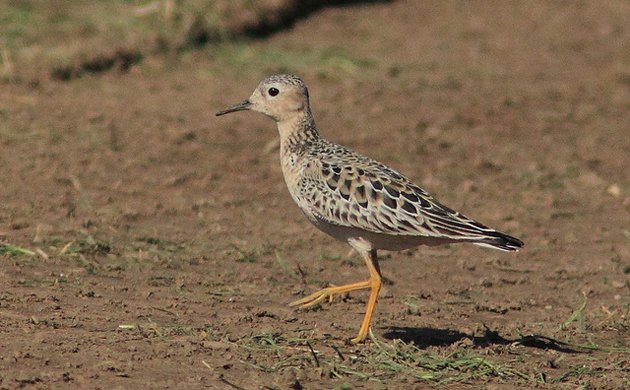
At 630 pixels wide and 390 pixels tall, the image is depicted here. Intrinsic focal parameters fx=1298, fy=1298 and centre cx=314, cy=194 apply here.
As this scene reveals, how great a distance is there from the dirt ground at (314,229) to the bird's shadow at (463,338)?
0.08ft

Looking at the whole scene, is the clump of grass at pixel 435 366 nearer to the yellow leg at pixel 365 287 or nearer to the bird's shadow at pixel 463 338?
the yellow leg at pixel 365 287

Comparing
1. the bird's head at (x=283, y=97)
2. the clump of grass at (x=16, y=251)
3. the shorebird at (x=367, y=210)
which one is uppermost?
the bird's head at (x=283, y=97)

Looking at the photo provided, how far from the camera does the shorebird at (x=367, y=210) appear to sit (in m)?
7.50

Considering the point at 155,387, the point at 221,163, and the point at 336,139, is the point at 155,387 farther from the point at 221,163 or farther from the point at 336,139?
the point at 336,139

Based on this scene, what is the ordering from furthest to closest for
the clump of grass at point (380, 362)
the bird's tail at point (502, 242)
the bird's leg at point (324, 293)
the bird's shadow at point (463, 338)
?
the bird's leg at point (324, 293) → the bird's shadow at point (463, 338) → the bird's tail at point (502, 242) → the clump of grass at point (380, 362)

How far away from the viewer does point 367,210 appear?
757 centimetres

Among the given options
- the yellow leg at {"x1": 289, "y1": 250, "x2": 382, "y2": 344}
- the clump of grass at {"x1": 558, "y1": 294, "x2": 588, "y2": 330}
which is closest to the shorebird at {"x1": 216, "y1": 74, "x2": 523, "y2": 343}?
Result: the yellow leg at {"x1": 289, "y1": 250, "x2": 382, "y2": 344}

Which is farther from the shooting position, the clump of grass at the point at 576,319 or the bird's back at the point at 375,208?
the clump of grass at the point at 576,319

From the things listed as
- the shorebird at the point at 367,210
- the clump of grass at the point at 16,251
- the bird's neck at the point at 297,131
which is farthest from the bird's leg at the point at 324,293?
the clump of grass at the point at 16,251

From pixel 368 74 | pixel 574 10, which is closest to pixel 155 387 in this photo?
pixel 368 74

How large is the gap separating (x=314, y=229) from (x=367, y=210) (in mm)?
2793

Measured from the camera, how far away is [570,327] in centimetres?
823

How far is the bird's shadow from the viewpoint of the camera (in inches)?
302

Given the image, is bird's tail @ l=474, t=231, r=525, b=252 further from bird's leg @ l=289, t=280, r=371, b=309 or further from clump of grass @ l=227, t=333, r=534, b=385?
bird's leg @ l=289, t=280, r=371, b=309
